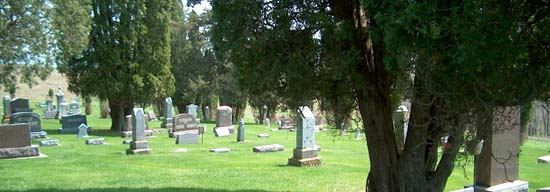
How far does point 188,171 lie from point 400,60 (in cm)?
842

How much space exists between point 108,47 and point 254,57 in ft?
64.4

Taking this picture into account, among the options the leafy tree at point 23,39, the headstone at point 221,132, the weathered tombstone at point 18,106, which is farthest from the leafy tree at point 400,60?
the weathered tombstone at point 18,106

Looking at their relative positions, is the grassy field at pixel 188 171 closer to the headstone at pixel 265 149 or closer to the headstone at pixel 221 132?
the headstone at pixel 265 149

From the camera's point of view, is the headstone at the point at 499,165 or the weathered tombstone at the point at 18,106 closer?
the headstone at the point at 499,165

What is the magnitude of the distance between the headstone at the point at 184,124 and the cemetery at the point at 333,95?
0.06m

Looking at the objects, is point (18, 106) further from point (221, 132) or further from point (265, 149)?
point (265, 149)

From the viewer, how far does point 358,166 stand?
13312 mm

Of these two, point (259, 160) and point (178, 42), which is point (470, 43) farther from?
point (178, 42)

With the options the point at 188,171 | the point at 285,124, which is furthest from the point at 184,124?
the point at 188,171

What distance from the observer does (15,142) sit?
14.3 m

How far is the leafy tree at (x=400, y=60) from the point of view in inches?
143

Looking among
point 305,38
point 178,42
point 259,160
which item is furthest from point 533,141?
point 178,42

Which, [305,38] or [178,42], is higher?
[178,42]

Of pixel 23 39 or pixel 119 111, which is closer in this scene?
pixel 23 39
